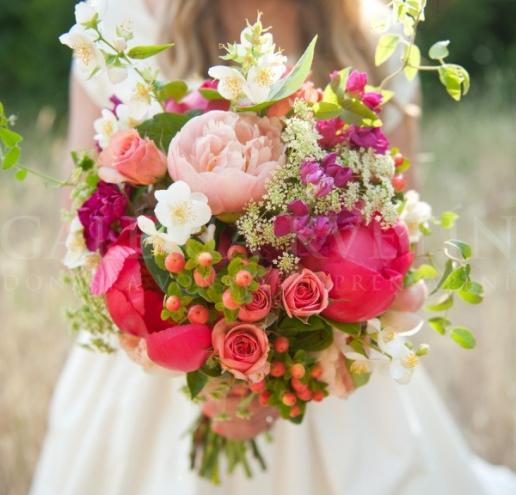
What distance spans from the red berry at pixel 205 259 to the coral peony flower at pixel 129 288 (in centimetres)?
11

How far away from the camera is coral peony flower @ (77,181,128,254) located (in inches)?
38.2

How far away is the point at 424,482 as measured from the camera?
1.64 m

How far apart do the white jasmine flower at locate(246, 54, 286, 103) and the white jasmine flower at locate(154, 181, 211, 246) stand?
15 cm

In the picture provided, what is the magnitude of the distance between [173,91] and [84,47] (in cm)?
16

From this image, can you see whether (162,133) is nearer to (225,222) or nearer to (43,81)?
(225,222)

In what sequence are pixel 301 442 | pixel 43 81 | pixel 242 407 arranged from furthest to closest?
pixel 43 81
pixel 301 442
pixel 242 407

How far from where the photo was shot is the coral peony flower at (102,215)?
970 millimetres

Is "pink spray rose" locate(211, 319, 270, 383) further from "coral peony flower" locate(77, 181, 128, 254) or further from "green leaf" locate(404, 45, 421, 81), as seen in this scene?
"green leaf" locate(404, 45, 421, 81)

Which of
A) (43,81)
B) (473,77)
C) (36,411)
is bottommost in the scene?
(36,411)

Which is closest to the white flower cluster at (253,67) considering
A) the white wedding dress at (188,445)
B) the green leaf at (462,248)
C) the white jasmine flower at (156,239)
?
the white jasmine flower at (156,239)

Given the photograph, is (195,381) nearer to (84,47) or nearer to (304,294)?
(304,294)

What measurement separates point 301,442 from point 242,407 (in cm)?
49

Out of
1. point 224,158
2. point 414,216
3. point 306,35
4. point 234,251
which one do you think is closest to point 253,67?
point 224,158

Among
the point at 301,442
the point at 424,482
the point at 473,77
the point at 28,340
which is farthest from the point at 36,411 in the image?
the point at 473,77
